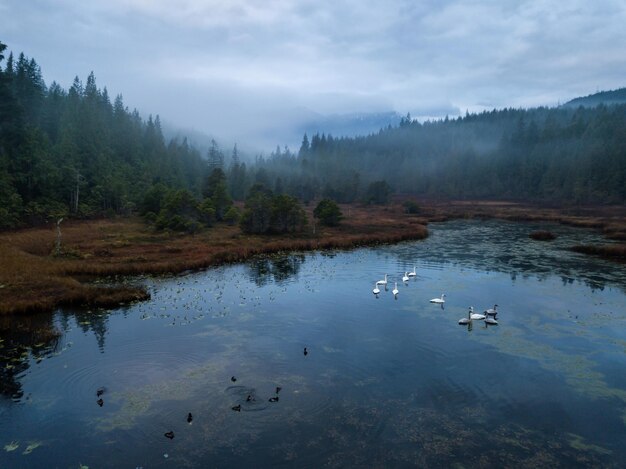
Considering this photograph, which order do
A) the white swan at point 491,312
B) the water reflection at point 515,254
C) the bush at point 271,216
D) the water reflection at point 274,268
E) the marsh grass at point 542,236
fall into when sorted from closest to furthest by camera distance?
the white swan at point 491,312
the water reflection at point 274,268
the water reflection at point 515,254
the marsh grass at point 542,236
the bush at point 271,216

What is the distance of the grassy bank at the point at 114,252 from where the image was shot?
111ft

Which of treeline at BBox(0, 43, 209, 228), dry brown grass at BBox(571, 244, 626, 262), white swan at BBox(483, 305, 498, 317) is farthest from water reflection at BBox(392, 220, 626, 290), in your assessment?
treeline at BBox(0, 43, 209, 228)

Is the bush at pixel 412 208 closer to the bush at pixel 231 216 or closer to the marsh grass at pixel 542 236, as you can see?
the marsh grass at pixel 542 236

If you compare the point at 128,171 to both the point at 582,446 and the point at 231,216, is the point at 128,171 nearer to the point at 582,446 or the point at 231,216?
the point at 231,216

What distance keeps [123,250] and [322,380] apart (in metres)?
38.5

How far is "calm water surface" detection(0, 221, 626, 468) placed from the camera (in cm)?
1655

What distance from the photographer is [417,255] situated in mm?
55875

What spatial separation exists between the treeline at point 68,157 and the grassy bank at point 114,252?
24.5ft

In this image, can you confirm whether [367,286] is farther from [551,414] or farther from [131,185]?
[131,185]

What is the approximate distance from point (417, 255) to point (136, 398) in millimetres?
42159

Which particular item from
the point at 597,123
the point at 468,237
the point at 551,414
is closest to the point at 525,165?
the point at 597,123

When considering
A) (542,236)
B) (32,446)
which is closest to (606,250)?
(542,236)

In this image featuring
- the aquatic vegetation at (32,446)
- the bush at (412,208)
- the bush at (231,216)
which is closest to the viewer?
the aquatic vegetation at (32,446)

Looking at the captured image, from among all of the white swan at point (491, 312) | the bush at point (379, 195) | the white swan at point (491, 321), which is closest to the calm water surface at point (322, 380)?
the white swan at point (491, 321)
